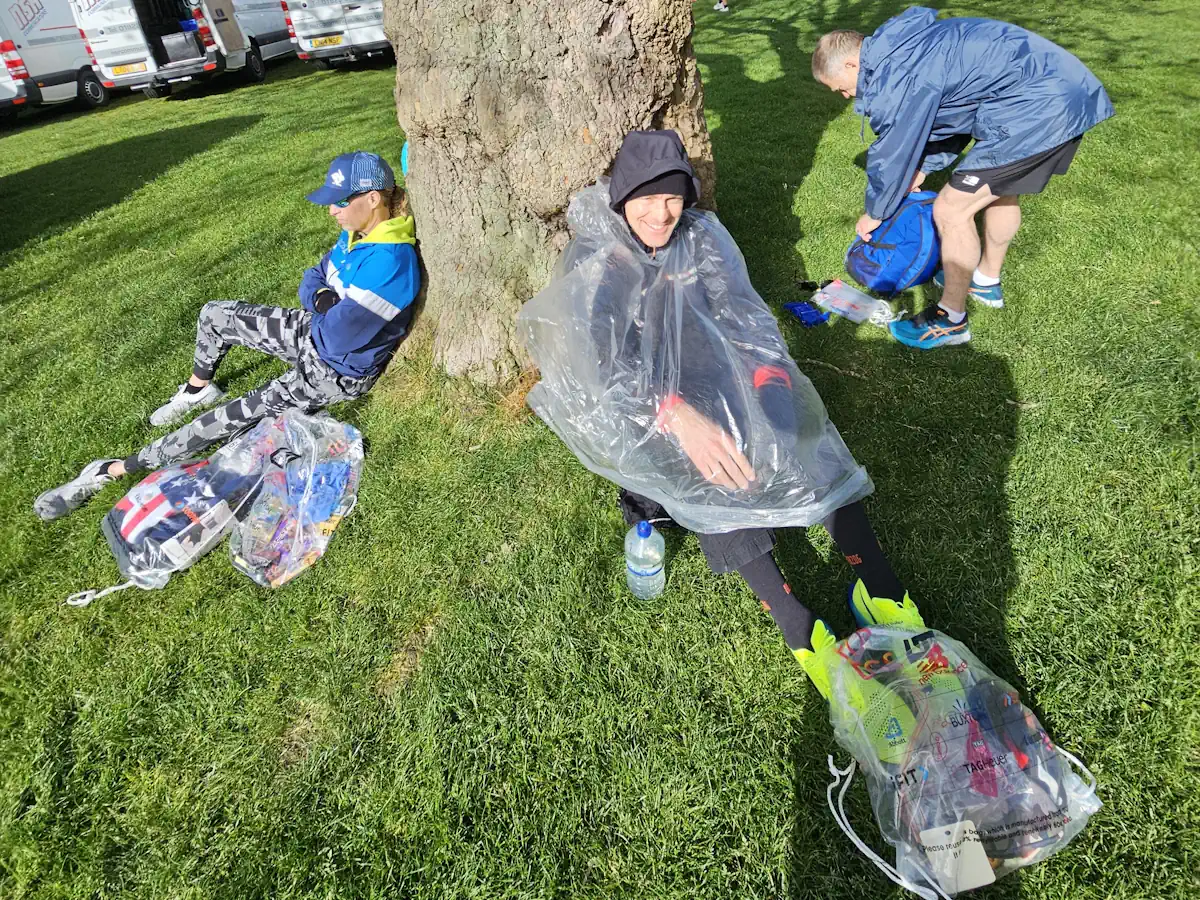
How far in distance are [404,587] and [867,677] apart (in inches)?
63.5

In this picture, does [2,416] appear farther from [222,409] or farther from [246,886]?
[246,886]

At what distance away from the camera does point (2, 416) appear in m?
3.55

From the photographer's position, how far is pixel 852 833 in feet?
5.26

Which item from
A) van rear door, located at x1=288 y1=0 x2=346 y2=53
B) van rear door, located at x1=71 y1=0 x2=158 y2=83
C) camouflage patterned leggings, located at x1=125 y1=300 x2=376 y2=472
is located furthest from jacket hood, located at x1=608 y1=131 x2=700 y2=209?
van rear door, located at x1=71 y1=0 x2=158 y2=83

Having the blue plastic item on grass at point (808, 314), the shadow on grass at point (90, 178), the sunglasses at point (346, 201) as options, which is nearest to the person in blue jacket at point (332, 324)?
the sunglasses at point (346, 201)

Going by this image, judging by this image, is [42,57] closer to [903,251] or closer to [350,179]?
[350,179]

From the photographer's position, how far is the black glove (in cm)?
287

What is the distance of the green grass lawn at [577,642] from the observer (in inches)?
66.3

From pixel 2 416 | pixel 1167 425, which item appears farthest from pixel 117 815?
pixel 1167 425

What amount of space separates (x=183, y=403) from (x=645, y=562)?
2695mm

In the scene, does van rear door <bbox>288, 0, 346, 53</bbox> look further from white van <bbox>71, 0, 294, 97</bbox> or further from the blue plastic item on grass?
the blue plastic item on grass

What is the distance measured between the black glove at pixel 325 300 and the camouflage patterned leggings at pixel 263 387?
151mm

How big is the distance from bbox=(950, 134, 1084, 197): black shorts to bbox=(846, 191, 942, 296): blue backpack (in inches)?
10.9

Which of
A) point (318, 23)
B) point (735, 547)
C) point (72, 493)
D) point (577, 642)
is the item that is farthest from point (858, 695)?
point (318, 23)
